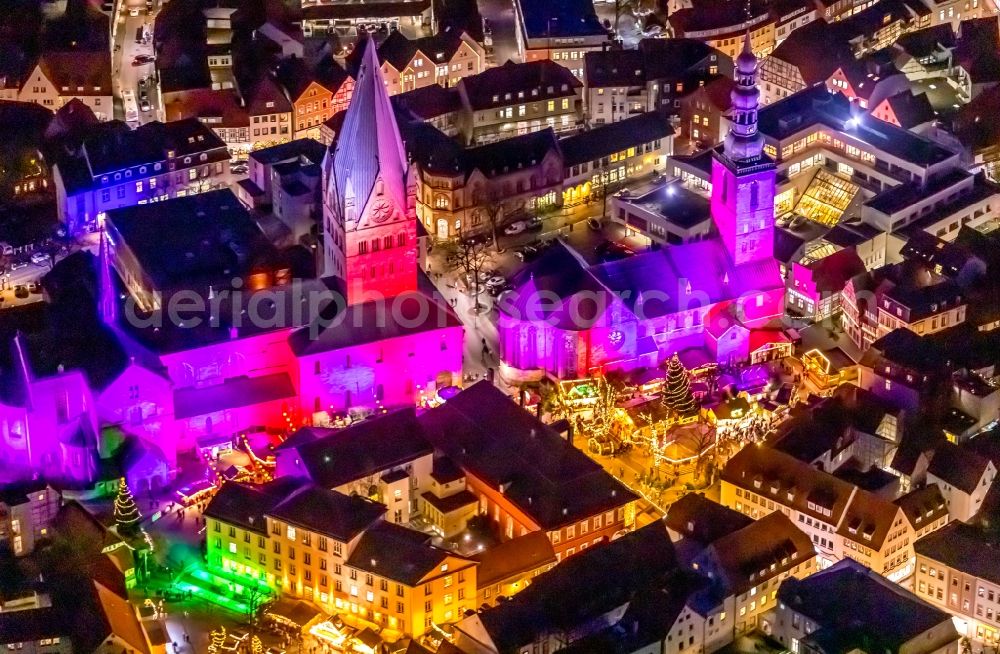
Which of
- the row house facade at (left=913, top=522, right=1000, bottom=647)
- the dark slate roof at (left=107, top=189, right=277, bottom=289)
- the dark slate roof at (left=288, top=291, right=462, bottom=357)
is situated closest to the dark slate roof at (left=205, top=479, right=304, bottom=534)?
the dark slate roof at (left=288, top=291, right=462, bottom=357)

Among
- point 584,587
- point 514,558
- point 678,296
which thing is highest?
point 678,296

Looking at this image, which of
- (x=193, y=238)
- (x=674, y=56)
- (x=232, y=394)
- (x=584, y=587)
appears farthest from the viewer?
(x=674, y=56)

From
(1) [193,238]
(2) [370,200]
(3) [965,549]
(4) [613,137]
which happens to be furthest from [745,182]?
(1) [193,238]

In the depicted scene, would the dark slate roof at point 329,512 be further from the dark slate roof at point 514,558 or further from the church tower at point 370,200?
the church tower at point 370,200

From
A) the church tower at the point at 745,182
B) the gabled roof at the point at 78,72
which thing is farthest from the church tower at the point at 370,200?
the gabled roof at the point at 78,72

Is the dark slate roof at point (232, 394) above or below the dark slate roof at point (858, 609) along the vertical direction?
above

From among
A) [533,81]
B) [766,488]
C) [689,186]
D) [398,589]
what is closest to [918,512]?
[766,488]

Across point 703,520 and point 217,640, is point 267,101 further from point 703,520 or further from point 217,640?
point 217,640
